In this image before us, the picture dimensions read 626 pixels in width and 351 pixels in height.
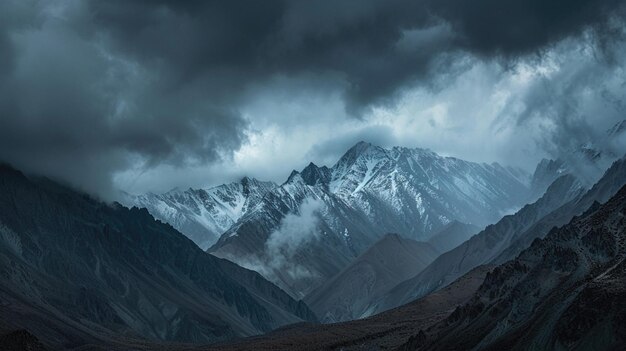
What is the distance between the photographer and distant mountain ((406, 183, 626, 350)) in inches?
4122

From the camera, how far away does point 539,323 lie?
4722 inches

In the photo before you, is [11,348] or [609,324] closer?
Answer: [609,324]

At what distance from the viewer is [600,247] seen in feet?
484

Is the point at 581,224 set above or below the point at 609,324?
above

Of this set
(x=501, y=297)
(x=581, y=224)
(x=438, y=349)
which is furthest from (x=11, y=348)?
(x=581, y=224)

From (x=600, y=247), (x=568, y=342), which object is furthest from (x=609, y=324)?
(x=600, y=247)

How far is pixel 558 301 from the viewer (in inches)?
5010

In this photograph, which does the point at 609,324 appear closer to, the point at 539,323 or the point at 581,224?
the point at 539,323

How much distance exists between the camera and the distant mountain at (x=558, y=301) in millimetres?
104688

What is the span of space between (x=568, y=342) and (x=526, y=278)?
50.4 meters

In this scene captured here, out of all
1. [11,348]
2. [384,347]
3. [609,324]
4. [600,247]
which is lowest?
[609,324]

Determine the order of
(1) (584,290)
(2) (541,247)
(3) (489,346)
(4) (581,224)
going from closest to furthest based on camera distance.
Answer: (1) (584,290), (3) (489,346), (4) (581,224), (2) (541,247)

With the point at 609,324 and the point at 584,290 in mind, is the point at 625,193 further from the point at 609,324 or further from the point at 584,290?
the point at 609,324

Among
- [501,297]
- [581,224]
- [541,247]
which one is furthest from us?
[541,247]
